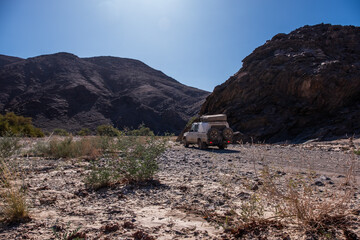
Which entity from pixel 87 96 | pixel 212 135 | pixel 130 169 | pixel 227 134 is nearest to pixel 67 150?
pixel 130 169

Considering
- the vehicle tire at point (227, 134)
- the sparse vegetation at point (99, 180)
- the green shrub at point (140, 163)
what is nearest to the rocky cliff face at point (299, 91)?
the vehicle tire at point (227, 134)

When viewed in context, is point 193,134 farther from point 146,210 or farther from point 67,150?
point 146,210

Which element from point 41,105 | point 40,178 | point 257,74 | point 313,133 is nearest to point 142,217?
point 40,178

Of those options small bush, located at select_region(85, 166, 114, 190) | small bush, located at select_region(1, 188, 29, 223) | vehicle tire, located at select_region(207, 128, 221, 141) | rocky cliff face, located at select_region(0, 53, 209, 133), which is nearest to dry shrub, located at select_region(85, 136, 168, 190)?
small bush, located at select_region(85, 166, 114, 190)

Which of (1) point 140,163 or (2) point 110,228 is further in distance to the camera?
(1) point 140,163

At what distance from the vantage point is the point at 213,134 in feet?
50.1

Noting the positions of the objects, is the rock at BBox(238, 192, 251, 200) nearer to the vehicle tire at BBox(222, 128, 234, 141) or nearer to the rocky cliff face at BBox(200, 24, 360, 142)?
the vehicle tire at BBox(222, 128, 234, 141)

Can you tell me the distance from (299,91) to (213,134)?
17.0 m

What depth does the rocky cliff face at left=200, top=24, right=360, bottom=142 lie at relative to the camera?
81.8 feet

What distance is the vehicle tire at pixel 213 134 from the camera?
15210mm

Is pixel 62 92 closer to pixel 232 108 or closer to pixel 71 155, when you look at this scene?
pixel 232 108

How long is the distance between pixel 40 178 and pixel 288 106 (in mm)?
25902

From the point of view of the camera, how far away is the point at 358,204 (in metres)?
Result: 3.59

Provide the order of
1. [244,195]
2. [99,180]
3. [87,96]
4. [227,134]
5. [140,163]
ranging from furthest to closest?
→ [87,96] < [227,134] < [140,163] < [99,180] < [244,195]
